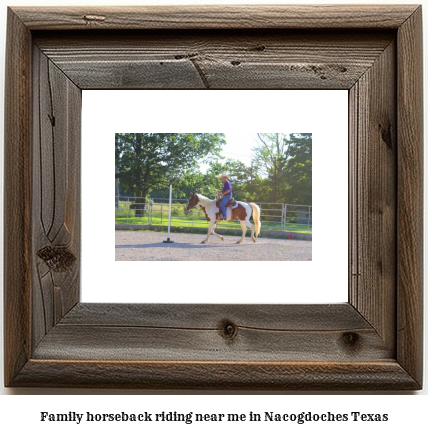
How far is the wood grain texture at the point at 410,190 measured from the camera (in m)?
0.81

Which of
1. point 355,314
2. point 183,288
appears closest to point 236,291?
point 183,288

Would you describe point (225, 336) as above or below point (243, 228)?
below

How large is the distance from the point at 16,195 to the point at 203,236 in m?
0.33

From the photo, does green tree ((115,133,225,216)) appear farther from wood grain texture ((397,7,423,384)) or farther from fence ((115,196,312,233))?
wood grain texture ((397,7,423,384))

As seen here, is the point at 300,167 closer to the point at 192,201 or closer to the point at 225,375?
the point at 192,201

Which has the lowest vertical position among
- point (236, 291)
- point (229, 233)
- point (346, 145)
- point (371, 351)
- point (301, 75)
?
point (371, 351)

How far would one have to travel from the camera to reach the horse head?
0.84 metres

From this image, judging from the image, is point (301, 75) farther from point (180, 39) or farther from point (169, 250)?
point (169, 250)

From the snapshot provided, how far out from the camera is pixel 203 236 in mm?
854

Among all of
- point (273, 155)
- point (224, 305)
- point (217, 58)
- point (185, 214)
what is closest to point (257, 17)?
point (217, 58)

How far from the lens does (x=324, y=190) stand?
85 centimetres

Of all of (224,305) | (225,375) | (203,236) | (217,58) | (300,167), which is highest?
(217,58)

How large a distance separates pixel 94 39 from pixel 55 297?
454mm

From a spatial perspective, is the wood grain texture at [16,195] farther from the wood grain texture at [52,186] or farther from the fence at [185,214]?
the fence at [185,214]
